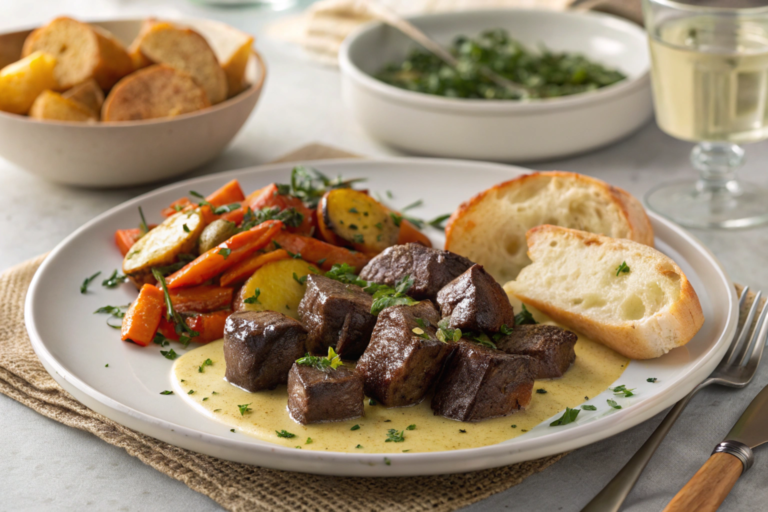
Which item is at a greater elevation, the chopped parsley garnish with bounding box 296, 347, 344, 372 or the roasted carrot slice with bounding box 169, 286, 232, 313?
the chopped parsley garnish with bounding box 296, 347, 344, 372

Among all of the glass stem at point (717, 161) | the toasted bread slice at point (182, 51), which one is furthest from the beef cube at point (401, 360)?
the toasted bread slice at point (182, 51)

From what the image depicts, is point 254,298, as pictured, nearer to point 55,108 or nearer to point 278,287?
point 278,287

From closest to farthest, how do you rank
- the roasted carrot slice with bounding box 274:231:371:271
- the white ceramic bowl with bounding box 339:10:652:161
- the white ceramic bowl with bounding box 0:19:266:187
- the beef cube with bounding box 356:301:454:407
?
1. the beef cube with bounding box 356:301:454:407
2. the roasted carrot slice with bounding box 274:231:371:271
3. the white ceramic bowl with bounding box 0:19:266:187
4. the white ceramic bowl with bounding box 339:10:652:161

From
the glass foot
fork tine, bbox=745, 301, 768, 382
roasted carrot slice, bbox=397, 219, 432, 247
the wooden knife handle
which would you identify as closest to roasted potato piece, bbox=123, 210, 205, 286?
roasted carrot slice, bbox=397, 219, 432, 247

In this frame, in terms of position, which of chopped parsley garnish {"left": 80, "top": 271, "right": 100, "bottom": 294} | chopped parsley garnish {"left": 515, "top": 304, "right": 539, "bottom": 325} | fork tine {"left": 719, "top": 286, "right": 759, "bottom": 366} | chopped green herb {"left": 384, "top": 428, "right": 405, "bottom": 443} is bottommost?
fork tine {"left": 719, "top": 286, "right": 759, "bottom": 366}

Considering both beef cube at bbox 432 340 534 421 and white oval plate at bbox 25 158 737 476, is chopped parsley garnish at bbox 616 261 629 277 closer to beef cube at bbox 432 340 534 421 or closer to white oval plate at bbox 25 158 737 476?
white oval plate at bbox 25 158 737 476

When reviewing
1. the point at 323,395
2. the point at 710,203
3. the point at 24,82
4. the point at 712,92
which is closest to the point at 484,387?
the point at 323,395

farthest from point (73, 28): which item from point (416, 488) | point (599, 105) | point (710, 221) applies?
point (710, 221)
